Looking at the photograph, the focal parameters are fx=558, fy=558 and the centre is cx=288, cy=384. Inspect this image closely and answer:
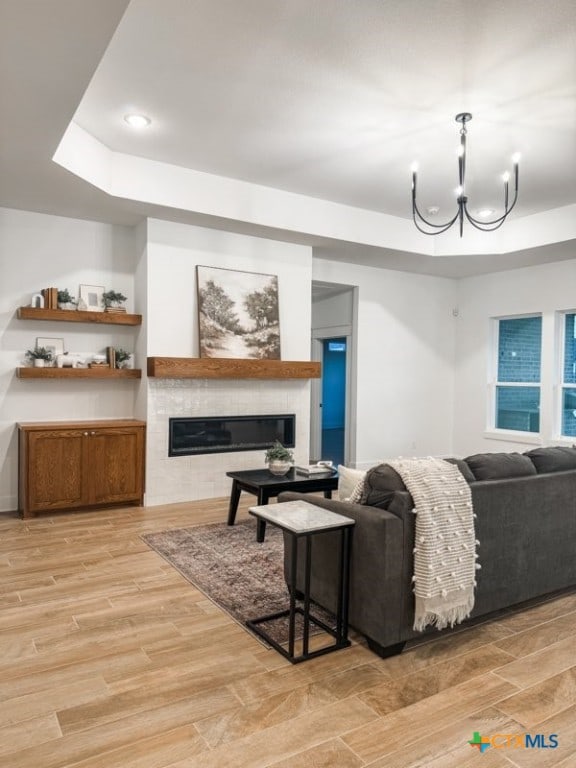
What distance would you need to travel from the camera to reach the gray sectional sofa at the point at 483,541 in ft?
8.30

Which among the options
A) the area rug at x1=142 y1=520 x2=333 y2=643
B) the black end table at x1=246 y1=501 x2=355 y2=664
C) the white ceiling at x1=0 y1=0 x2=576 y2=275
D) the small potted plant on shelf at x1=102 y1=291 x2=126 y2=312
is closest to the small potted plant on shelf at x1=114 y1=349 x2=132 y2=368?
the small potted plant on shelf at x1=102 y1=291 x2=126 y2=312

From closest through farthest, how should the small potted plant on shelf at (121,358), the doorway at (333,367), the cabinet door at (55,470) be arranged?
the cabinet door at (55,470) → the small potted plant on shelf at (121,358) → the doorway at (333,367)

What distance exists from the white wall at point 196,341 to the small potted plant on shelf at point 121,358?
38 centimetres

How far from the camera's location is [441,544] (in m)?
2.56

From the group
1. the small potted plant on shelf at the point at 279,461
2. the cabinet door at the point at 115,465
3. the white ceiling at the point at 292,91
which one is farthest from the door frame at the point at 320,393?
the cabinet door at the point at 115,465

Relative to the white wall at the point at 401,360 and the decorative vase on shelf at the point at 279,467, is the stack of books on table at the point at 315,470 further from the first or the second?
the white wall at the point at 401,360

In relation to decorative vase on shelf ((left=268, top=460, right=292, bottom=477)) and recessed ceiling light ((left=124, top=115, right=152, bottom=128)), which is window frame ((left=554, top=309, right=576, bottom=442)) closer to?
decorative vase on shelf ((left=268, top=460, right=292, bottom=477))

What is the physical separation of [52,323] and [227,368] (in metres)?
1.74

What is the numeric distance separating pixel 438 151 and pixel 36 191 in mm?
3402

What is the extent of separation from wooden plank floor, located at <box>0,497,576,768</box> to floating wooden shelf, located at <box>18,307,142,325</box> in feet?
8.85

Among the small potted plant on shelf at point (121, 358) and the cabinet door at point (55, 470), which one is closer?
the cabinet door at point (55, 470)

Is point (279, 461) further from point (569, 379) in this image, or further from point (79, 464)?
point (569, 379)

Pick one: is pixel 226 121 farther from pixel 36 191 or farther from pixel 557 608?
pixel 557 608

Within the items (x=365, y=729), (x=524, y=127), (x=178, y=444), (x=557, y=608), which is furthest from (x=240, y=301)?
(x=365, y=729)
